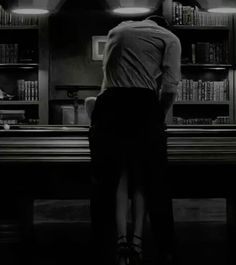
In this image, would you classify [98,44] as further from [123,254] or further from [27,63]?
[123,254]

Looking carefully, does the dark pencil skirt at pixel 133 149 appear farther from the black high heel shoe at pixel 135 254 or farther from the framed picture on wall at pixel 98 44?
the framed picture on wall at pixel 98 44

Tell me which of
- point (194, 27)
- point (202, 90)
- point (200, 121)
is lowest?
point (200, 121)

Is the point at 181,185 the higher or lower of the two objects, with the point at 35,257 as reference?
higher

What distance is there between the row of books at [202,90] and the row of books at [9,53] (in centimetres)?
173

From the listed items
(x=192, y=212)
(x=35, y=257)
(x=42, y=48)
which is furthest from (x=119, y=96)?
(x=42, y=48)

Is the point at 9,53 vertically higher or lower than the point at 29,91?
higher

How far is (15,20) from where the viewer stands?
588 centimetres

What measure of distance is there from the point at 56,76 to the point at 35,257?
307 cm

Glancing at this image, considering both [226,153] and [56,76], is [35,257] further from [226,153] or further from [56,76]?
[56,76]

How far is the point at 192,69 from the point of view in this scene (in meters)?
6.05

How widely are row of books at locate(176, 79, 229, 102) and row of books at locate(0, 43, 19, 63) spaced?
1.73 metres

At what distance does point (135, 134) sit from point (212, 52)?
3.36 m

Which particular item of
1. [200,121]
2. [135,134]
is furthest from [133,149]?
[200,121]

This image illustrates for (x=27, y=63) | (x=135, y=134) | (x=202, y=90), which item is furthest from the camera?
(x=202, y=90)
